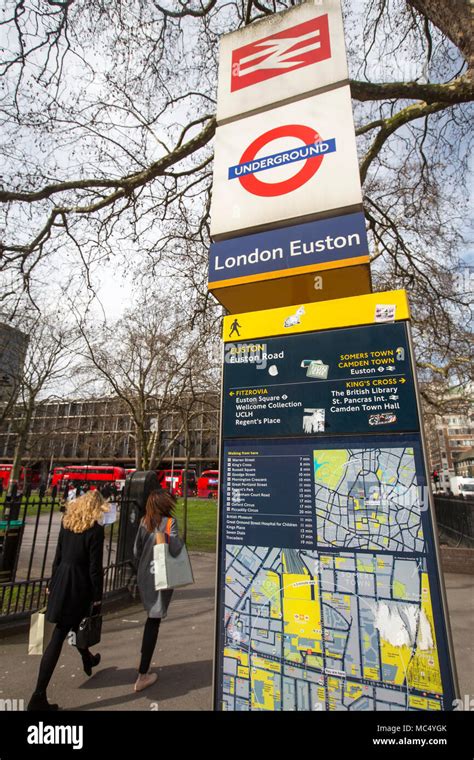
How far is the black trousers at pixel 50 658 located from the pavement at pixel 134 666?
0.27 m

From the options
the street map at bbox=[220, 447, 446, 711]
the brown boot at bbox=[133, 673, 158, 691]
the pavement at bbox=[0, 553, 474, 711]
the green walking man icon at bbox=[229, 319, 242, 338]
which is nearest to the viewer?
the street map at bbox=[220, 447, 446, 711]

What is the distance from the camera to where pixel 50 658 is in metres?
3.24

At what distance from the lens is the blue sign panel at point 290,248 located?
213 centimetres

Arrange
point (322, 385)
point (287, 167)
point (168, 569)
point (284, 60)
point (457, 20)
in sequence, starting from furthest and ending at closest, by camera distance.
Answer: point (457, 20)
point (168, 569)
point (284, 60)
point (287, 167)
point (322, 385)

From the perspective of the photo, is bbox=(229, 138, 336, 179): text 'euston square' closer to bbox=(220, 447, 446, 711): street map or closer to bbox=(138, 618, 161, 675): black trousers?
bbox=(220, 447, 446, 711): street map

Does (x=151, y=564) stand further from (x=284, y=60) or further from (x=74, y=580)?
(x=284, y=60)

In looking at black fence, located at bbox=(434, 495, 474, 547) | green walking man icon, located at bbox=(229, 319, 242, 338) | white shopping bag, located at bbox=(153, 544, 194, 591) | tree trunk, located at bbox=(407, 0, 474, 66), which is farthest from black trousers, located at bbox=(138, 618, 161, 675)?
black fence, located at bbox=(434, 495, 474, 547)

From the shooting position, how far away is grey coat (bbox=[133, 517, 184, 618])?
12.0 feet

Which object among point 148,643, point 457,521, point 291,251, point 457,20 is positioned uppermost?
point 457,20

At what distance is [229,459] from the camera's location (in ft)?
6.89

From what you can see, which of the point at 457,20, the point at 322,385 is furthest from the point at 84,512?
the point at 457,20

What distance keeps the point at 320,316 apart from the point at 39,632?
3581 mm

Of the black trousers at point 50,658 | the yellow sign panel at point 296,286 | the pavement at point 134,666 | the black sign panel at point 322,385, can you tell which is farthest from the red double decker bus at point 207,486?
the black sign panel at point 322,385

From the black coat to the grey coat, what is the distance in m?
0.39
